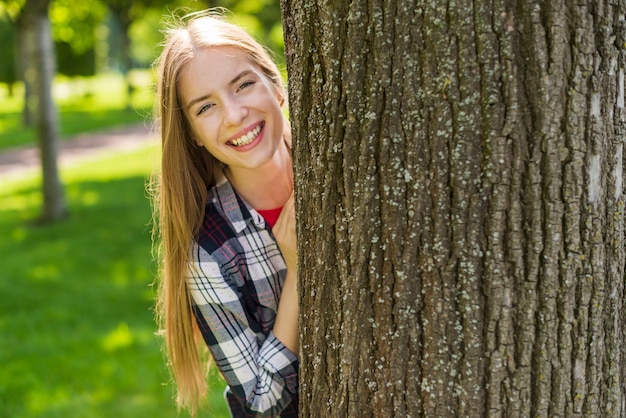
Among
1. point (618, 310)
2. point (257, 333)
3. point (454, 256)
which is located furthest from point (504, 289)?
point (257, 333)

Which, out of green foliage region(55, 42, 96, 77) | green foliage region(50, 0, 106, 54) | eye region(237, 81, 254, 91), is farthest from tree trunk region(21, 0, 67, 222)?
green foliage region(55, 42, 96, 77)

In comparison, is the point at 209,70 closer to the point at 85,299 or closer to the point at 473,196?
the point at 473,196

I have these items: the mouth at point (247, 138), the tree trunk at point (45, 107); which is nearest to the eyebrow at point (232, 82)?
the mouth at point (247, 138)

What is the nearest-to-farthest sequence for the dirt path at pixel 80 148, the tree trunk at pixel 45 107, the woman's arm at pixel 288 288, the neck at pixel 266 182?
1. the woman's arm at pixel 288 288
2. the neck at pixel 266 182
3. the tree trunk at pixel 45 107
4. the dirt path at pixel 80 148

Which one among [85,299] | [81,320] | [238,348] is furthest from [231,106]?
[85,299]

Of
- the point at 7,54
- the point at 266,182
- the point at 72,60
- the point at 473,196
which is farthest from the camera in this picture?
the point at 72,60

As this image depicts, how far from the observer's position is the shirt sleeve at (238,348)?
206 centimetres

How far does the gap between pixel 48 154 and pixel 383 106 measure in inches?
306

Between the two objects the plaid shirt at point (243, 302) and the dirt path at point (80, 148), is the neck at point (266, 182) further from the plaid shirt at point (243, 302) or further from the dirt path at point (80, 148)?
the dirt path at point (80, 148)

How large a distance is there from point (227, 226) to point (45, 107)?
23.1ft

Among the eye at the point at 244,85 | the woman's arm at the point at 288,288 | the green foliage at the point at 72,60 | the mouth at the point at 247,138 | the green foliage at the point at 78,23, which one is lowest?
the woman's arm at the point at 288,288

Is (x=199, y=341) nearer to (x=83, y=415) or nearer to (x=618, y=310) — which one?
(x=618, y=310)

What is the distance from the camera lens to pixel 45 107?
8.55 m

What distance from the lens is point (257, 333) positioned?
87.1 inches
